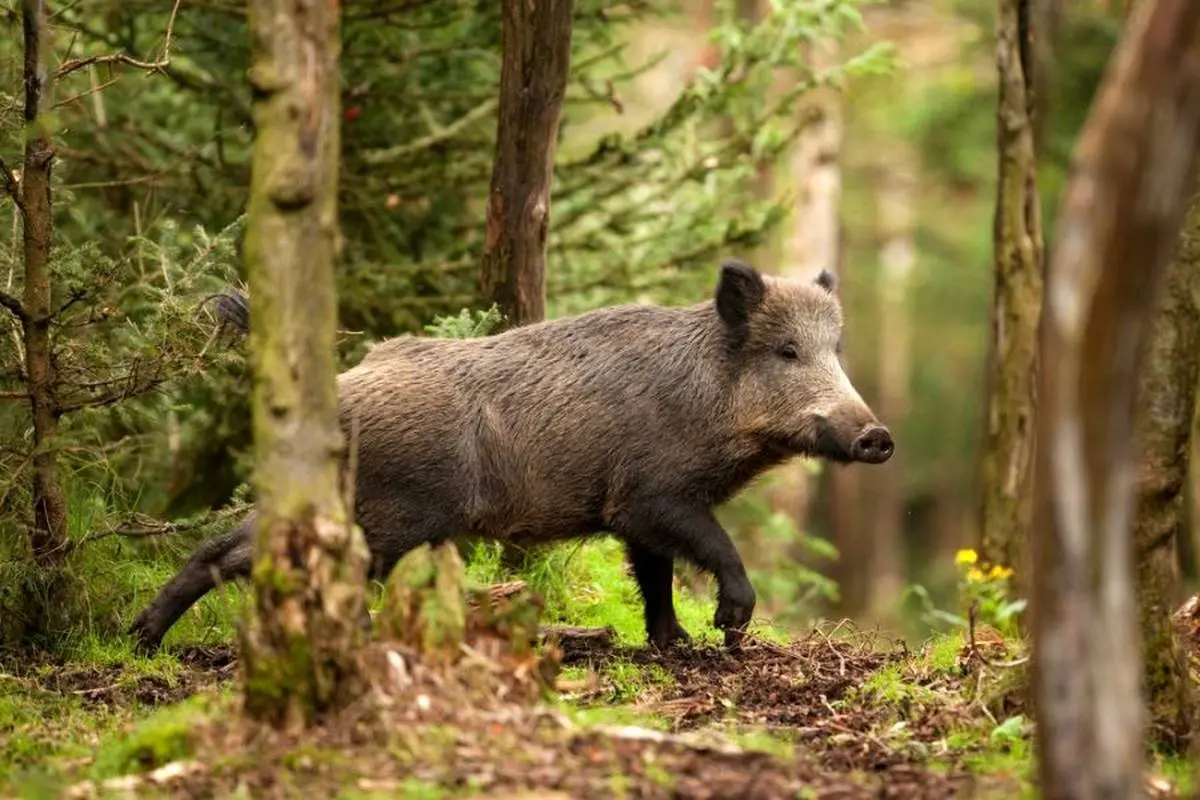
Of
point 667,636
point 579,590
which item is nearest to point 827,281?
point 667,636

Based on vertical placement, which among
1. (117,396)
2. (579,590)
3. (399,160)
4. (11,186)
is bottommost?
(579,590)

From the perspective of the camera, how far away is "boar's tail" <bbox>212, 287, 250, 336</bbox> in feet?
25.5

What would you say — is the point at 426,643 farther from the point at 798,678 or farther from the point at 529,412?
A: the point at 529,412

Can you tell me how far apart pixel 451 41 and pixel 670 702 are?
6395mm

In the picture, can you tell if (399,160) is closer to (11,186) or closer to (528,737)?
(11,186)

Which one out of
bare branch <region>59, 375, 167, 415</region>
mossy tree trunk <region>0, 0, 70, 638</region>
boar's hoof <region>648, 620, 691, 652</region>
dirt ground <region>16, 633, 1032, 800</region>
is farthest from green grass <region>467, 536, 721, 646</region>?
dirt ground <region>16, 633, 1032, 800</region>

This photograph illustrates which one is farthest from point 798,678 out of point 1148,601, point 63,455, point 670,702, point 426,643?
point 63,455

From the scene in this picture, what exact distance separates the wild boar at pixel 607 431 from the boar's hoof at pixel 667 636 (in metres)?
0.01

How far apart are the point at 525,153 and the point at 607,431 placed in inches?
74.8

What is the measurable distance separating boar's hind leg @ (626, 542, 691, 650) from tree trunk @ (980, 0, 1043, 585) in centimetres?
318

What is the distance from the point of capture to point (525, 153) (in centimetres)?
921

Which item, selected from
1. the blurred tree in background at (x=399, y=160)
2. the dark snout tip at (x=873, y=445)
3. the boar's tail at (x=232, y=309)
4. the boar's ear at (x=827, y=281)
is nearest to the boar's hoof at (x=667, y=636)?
A: the dark snout tip at (x=873, y=445)

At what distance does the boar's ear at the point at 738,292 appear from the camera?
8.30 m

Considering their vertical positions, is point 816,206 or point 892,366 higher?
point 816,206
